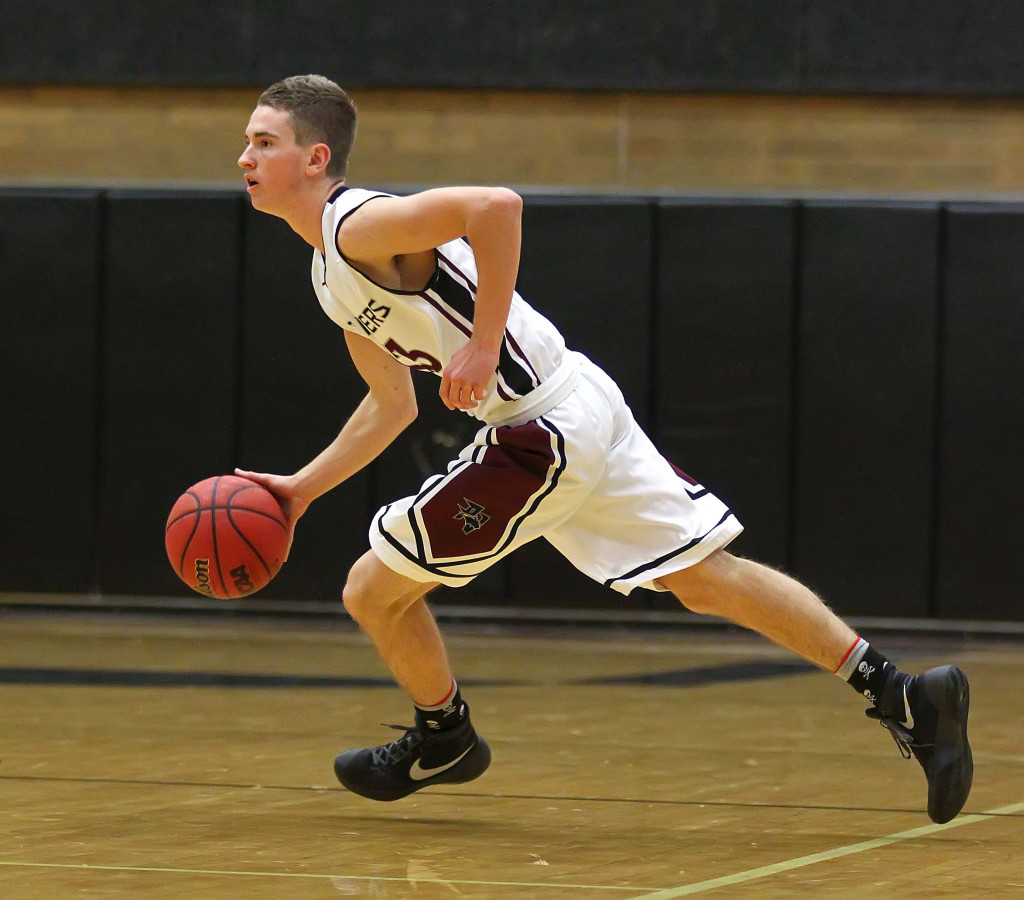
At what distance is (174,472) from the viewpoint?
8234mm

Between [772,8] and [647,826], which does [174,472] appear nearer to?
[772,8]

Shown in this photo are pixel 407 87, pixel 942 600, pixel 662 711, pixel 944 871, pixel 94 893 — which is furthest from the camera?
pixel 407 87

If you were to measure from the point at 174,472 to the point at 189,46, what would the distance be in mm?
2265

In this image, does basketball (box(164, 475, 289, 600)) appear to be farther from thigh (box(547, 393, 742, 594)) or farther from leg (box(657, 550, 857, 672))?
leg (box(657, 550, 857, 672))

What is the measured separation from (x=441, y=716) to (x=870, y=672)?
1017 mm

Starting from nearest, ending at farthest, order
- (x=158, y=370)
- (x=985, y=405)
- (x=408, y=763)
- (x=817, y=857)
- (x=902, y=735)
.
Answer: (x=817, y=857), (x=902, y=735), (x=408, y=763), (x=985, y=405), (x=158, y=370)

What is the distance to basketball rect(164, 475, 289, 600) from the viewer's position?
3.61 meters

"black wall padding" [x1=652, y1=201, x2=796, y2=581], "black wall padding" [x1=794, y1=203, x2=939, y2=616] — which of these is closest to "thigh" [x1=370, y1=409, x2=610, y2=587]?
"black wall padding" [x1=652, y1=201, x2=796, y2=581]

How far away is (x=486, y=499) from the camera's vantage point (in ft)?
11.5

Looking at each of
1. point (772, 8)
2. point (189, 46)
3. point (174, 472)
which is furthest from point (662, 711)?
point (189, 46)

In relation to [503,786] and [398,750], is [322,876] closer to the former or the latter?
[398,750]

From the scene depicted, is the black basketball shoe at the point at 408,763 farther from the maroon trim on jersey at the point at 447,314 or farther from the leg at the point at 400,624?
Result: the maroon trim on jersey at the point at 447,314

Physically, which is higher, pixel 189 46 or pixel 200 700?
pixel 189 46

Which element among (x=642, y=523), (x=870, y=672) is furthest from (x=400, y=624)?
(x=870, y=672)
